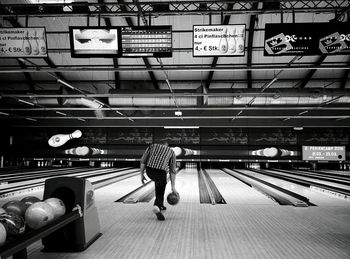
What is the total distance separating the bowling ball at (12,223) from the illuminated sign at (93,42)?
11.7 feet

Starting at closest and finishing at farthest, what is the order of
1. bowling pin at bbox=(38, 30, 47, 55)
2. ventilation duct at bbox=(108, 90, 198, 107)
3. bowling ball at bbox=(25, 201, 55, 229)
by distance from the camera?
bowling ball at bbox=(25, 201, 55, 229), bowling pin at bbox=(38, 30, 47, 55), ventilation duct at bbox=(108, 90, 198, 107)

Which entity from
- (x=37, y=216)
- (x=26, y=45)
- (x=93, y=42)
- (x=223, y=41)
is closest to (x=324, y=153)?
(x=223, y=41)

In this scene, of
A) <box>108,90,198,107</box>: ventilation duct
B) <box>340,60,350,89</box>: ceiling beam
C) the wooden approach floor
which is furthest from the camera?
<box>340,60,350,89</box>: ceiling beam

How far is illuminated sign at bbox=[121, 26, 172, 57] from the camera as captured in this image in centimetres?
539

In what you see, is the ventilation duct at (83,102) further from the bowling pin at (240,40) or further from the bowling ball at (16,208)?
the bowling ball at (16,208)

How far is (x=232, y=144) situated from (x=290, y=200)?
10454mm

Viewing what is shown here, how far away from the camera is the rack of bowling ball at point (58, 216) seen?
2.37 m

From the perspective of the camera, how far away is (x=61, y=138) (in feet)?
55.3

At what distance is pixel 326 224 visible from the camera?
411cm

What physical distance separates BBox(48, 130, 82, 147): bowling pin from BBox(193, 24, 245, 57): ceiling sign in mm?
12678

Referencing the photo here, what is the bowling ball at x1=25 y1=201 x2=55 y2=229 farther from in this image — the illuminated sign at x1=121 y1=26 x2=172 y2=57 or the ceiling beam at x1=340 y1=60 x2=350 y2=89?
the ceiling beam at x1=340 y1=60 x2=350 y2=89

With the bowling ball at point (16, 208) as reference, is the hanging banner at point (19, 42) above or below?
above

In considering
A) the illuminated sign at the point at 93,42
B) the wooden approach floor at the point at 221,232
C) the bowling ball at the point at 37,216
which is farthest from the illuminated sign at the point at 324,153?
the bowling ball at the point at 37,216

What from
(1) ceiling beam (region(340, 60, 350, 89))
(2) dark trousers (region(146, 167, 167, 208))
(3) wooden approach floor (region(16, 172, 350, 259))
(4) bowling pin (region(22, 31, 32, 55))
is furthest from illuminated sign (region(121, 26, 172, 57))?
(1) ceiling beam (region(340, 60, 350, 89))
